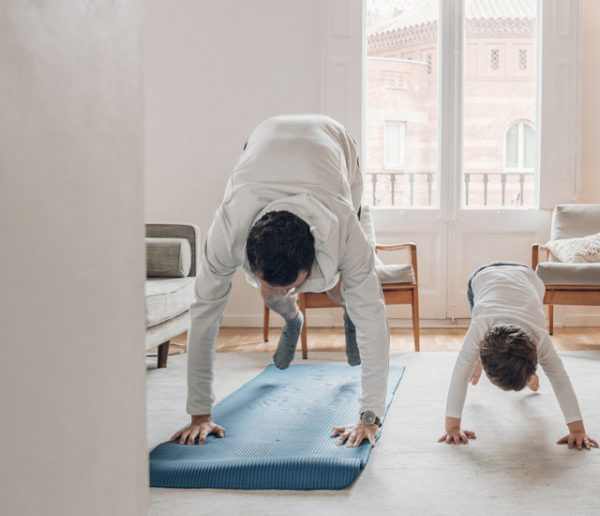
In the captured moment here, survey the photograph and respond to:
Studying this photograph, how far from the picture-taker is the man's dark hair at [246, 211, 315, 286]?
1924 millimetres

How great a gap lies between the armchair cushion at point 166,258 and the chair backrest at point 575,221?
8.42 feet

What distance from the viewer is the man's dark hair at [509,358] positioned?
2285 mm

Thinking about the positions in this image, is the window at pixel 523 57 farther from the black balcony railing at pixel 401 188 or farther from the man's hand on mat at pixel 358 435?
the man's hand on mat at pixel 358 435

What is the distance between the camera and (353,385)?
3303 mm

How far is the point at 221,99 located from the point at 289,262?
3.76 metres

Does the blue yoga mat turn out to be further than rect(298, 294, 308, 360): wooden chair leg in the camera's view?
No

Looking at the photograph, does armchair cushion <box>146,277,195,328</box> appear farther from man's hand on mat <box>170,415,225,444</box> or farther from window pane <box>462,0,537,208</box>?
window pane <box>462,0,537,208</box>

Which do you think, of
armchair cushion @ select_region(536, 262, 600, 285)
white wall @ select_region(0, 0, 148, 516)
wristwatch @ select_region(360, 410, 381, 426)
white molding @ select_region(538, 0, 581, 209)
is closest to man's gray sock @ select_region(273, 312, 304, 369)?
wristwatch @ select_region(360, 410, 381, 426)

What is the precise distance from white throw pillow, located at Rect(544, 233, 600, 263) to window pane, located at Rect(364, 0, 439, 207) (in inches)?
38.8

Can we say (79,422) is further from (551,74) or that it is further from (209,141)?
(551,74)

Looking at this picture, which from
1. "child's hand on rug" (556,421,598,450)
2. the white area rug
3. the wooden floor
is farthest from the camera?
the wooden floor

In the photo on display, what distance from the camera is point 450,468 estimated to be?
7.30ft

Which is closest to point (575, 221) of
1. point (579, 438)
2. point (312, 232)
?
point (579, 438)

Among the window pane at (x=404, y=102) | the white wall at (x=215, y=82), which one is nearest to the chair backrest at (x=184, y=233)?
the white wall at (x=215, y=82)
